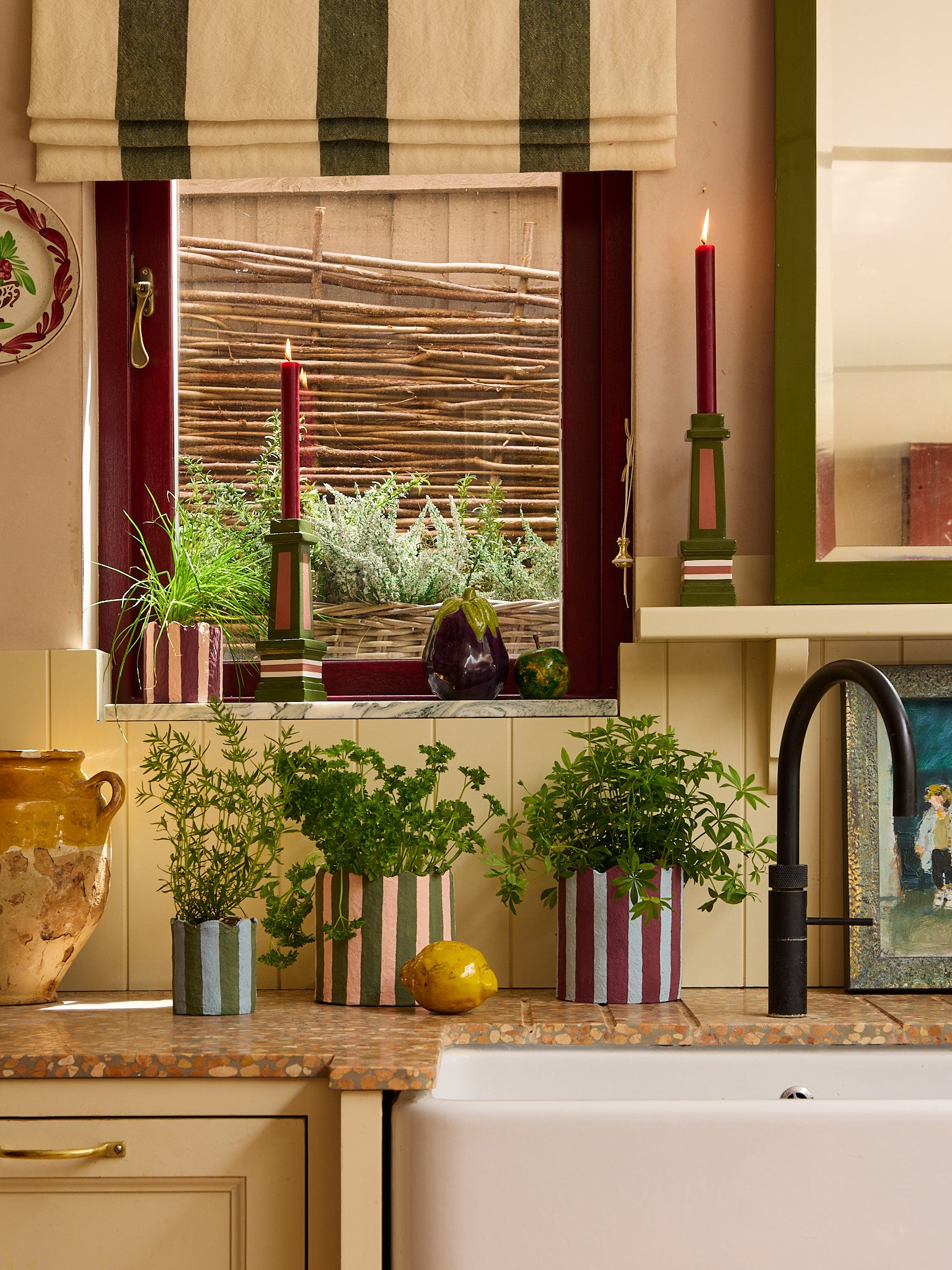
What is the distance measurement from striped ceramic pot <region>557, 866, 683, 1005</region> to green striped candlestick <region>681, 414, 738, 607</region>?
1.15 ft

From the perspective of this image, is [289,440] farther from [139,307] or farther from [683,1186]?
[683,1186]

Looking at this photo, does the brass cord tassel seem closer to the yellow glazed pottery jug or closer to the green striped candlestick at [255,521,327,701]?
the green striped candlestick at [255,521,327,701]

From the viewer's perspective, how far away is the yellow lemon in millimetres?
1284

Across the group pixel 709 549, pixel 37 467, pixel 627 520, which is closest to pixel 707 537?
pixel 709 549

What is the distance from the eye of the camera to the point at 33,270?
1630 millimetres

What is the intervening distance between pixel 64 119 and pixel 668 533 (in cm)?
96

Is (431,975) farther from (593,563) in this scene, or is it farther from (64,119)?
(64,119)

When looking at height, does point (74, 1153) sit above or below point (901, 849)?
below

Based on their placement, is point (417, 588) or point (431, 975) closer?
point (431, 975)

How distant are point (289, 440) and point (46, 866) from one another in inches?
23.8

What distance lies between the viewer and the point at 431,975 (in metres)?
1.29

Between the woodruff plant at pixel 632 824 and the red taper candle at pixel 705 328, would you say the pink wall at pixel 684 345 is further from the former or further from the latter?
the woodruff plant at pixel 632 824

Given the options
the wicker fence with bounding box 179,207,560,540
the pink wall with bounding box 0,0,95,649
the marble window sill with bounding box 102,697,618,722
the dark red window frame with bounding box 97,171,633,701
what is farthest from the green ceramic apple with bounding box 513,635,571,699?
the pink wall with bounding box 0,0,95,649

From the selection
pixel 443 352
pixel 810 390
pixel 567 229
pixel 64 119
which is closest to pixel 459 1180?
pixel 810 390
